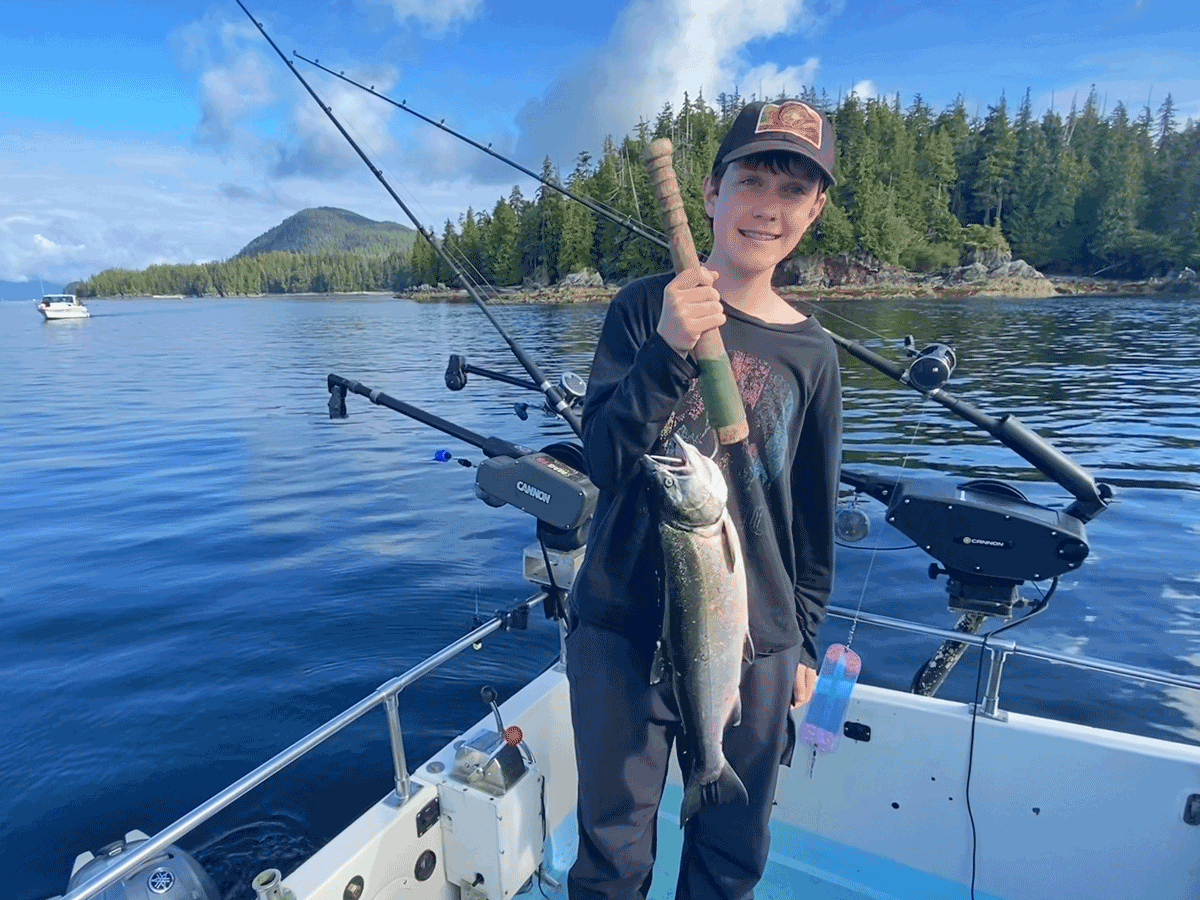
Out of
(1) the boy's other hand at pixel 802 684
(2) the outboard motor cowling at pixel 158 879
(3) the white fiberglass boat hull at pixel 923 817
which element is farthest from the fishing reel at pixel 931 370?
(2) the outboard motor cowling at pixel 158 879

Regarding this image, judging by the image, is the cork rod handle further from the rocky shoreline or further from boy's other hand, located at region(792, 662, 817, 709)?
the rocky shoreline

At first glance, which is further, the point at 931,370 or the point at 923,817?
the point at 931,370

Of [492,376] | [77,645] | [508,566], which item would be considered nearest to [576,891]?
[492,376]

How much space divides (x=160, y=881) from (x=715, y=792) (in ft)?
7.30

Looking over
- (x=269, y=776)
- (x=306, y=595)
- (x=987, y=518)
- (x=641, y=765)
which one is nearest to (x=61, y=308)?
(x=306, y=595)

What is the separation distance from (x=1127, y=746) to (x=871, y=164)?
97292mm

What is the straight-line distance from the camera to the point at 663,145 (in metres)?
1.90

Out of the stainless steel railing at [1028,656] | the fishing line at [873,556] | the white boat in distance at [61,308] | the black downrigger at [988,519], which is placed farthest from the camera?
the white boat in distance at [61,308]

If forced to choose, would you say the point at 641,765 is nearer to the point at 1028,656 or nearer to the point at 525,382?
the point at 1028,656

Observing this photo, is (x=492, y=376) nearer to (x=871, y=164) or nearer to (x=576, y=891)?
(x=576, y=891)

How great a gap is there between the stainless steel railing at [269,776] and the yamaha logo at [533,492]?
651 millimetres

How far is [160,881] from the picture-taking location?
2791mm

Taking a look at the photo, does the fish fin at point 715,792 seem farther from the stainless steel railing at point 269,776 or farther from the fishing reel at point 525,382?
the fishing reel at point 525,382

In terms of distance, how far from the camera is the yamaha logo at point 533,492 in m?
3.56
